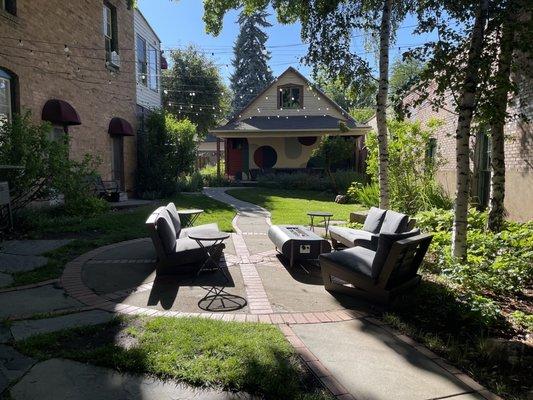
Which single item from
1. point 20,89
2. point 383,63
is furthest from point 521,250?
point 20,89

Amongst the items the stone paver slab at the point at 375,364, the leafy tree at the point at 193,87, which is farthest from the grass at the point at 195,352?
the leafy tree at the point at 193,87

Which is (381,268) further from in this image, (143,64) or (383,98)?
(143,64)

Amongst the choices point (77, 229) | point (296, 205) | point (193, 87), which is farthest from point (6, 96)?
point (193, 87)

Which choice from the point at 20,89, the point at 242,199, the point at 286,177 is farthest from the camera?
the point at 286,177

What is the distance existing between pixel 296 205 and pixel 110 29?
29.5 ft

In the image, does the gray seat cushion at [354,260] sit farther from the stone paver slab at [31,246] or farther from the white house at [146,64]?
the white house at [146,64]

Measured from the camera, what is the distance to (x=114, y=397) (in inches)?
108

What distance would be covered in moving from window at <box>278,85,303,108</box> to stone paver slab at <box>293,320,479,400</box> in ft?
70.6

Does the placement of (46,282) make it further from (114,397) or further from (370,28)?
(370,28)

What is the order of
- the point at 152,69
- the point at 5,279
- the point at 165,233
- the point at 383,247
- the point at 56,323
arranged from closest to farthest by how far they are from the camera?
the point at 56,323, the point at 383,247, the point at 5,279, the point at 165,233, the point at 152,69

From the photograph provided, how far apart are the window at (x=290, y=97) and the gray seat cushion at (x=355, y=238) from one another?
58.3 ft

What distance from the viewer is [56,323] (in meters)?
3.97

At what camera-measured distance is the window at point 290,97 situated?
24500 mm

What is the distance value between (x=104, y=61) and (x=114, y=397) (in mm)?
12985
